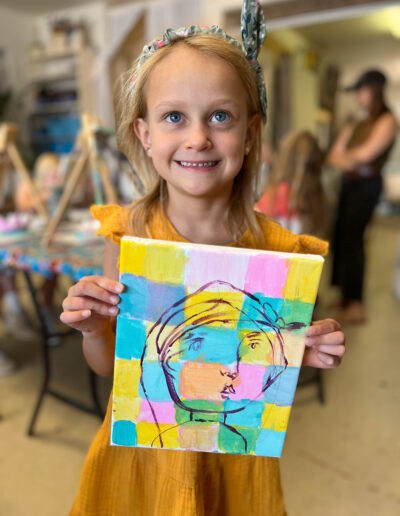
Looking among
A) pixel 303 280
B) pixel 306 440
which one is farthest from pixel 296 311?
pixel 306 440

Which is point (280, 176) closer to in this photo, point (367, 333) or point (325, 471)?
point (367, 333)

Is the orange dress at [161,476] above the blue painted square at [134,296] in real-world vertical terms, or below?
below

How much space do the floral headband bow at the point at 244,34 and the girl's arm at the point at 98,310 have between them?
34 cm

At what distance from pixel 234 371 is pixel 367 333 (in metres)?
2.17

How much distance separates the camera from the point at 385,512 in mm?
1289

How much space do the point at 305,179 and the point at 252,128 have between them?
137 cm

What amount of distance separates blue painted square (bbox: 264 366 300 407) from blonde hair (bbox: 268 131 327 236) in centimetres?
147

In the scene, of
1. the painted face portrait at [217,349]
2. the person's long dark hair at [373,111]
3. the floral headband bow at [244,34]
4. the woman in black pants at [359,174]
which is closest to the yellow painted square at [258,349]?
the painted face portrait at [217,349]

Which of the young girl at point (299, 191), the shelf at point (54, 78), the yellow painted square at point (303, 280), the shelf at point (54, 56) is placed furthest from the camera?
the shelf at point (54, 78)

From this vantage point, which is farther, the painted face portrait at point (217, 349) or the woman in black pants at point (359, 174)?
the woman in black pants at point (359, 174)

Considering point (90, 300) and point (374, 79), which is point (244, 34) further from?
point (374, 79)

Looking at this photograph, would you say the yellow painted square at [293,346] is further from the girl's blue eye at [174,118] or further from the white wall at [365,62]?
the white wall at [365,62]

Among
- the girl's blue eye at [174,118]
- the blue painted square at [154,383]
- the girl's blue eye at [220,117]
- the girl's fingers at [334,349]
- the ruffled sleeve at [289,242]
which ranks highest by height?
the girl's blue eye at [220,117]

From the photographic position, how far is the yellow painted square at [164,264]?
525mm
